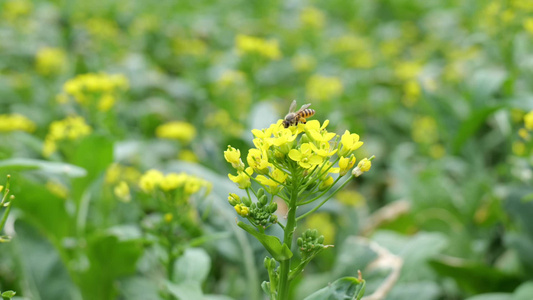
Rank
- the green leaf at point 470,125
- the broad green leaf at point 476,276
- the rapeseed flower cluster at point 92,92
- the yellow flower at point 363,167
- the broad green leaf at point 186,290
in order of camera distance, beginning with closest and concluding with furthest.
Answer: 1. the yellow flower at point 363,167
2. the broad green leaf at point 186,290
3. the broad green leaf at point 476,276
4. the green leaf at point 470,125
5. the rapeseed flower cluster at point 92,92

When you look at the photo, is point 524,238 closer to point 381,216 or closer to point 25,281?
point 381,216

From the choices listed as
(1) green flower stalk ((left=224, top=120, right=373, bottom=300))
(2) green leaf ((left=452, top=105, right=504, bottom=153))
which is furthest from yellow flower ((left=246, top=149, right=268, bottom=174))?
(2) green leaf ((left=452, top=105, right=504, bottom=153))

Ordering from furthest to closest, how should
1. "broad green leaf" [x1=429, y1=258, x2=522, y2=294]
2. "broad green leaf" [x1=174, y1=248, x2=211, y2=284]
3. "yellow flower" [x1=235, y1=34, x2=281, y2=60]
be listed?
"yellow flower" [x1=235, y1=34, x2=281, y2=60] → "broad green leaf" [x1=429, y1=258, x2=522, y2=294] → "broad green leaf" [x1=174, y1=248, x2=211, y2=284]

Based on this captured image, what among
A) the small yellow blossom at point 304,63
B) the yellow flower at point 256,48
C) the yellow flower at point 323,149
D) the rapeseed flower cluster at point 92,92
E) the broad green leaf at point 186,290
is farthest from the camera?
the small yellow blossom at point 304,63

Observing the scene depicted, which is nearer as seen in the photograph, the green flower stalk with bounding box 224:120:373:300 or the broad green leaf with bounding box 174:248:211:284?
the green flower stalk with bounding box 224:120:373:300

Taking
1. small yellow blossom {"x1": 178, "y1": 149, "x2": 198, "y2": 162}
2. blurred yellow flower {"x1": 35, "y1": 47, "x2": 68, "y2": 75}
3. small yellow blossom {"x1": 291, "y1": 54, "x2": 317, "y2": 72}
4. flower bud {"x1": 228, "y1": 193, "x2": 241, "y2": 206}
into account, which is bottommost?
flower bud {"x1": 228, "y1": 193, "x2": 241, "y2": 206}

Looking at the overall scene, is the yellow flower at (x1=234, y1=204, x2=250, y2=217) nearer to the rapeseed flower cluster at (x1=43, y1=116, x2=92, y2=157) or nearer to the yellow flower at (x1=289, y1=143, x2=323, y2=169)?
the yellow flower at (x1=289, y1=143, x2=323, y2=169)

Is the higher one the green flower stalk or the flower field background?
the flower field background

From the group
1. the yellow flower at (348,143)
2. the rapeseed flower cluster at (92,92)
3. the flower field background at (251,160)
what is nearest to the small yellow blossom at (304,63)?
the flower field background at (251,160)

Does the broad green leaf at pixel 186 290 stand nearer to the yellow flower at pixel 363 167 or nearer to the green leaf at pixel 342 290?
the green leaf at pixel 342 290
